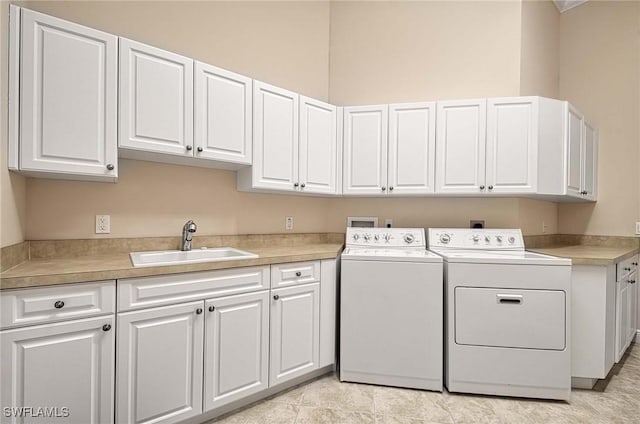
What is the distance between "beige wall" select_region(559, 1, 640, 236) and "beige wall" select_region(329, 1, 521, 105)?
1162 mm

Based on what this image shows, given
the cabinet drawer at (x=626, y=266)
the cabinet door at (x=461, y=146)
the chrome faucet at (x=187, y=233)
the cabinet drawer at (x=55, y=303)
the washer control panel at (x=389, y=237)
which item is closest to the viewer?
the cabinet drawer at (x=55, y=303)

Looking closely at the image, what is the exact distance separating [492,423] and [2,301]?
2.44 meters

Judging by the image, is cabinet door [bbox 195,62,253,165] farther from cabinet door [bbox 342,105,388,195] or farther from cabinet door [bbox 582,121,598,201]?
cabinet door [bbox 582,121,598,201]

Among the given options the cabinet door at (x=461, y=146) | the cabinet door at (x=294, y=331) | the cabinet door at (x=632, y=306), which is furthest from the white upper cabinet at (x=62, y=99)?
the cabinet door at (x=632, y=306)

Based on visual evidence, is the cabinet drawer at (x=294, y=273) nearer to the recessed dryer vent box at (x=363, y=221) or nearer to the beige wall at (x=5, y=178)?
the recessed dryer vent box at (x=363, y=221)

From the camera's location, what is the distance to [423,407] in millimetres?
2025

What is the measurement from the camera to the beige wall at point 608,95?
3123 mm

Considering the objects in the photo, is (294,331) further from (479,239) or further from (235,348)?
Result: (479,239)

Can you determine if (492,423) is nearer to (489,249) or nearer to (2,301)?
(489,249)

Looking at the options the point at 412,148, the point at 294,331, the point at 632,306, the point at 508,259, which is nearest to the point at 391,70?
the point at 412,148

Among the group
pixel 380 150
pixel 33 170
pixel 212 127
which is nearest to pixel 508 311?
pixel 380 150

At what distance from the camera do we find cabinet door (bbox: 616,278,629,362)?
8.05ft

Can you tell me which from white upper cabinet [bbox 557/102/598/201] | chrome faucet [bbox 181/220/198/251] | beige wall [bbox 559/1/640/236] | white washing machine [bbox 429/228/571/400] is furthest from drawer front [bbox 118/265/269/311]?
beige wall [bbox 559/1/640/236]

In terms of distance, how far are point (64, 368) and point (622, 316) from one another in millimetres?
3634
